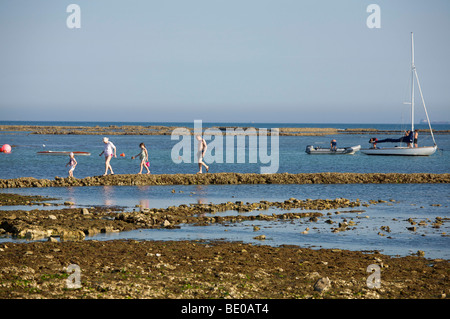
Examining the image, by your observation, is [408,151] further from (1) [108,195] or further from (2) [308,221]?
(2) [308,221]

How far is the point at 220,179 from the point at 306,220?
1099cm

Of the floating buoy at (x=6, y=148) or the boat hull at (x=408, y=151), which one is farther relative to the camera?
the boat hull at (x=408, y=151)

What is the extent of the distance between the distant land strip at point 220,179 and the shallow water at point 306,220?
96 centimetres

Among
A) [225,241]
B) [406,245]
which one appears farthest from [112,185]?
[406,245]

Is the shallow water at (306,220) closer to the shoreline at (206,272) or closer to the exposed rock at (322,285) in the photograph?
the shoreline at (206,272)

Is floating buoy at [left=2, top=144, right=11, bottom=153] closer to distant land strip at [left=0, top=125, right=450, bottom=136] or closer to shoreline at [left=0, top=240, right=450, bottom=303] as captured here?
shoreline at [left=0, top=240, right=450, bottom=303]

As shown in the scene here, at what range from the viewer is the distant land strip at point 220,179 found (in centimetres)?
2642

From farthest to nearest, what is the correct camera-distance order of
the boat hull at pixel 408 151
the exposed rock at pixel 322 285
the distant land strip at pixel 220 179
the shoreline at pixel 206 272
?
the boat hull at pixel 408 151, the distant land strip at pixel 220 179, the exposed rock at pixel 322 285, the shoreline at pixel 206 272

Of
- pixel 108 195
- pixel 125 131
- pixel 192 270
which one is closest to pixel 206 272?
pixel 192 270

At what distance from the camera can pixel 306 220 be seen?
1784 centimetres

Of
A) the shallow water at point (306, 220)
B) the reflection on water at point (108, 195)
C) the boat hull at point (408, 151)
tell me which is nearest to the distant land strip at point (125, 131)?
the boat hull at point (408, 151)

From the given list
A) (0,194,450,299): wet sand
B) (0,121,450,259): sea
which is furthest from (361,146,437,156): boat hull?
(0,194,450,299): wet sand
